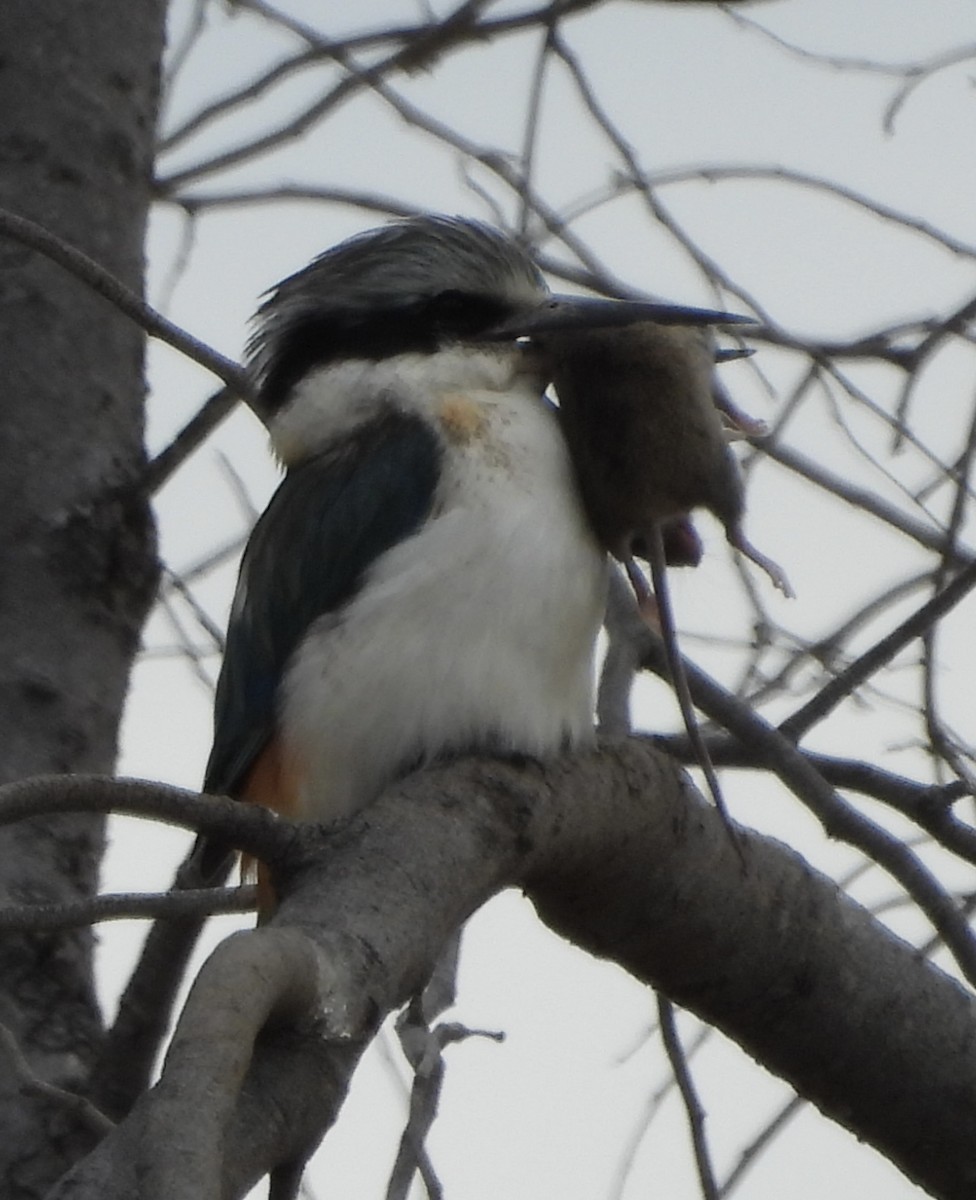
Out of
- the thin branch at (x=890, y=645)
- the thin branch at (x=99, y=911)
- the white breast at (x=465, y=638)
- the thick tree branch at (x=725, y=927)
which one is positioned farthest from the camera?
the white breast at (x=465, y=638)

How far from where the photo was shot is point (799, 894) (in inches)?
82.3

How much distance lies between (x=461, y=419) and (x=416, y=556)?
206 millimetres

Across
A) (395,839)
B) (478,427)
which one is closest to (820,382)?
(478,427)

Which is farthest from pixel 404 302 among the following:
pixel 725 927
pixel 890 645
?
pixel 725 927

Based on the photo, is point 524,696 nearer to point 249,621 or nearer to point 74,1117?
point 249,621

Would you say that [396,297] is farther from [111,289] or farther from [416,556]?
[111,289]

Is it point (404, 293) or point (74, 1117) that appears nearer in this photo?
point (74, 1117)

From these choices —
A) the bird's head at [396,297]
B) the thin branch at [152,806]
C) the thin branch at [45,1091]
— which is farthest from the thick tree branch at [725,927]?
the bird's head at [396,297]

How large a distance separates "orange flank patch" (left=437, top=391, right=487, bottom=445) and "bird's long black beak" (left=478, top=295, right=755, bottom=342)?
0.17 m

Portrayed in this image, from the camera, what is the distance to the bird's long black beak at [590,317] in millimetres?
2479

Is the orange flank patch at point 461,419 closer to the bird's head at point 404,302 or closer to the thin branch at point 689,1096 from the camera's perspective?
the bird's head at point 404,302

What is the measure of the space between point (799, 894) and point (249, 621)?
82 cm

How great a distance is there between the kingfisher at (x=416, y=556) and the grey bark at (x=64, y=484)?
0.18 meters

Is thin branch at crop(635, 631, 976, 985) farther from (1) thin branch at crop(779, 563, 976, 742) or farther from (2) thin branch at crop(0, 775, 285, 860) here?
(2) thin branch at crop(0, 775, 285, 860)
